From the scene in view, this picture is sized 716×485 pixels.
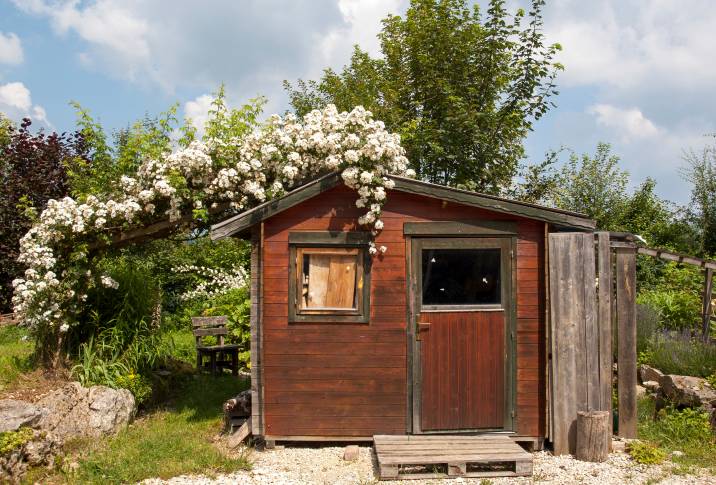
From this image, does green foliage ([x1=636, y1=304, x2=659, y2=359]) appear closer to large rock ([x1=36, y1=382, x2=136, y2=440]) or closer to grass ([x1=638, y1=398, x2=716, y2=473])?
grass ([x1=638, y1=398, x2=716, y2=473])

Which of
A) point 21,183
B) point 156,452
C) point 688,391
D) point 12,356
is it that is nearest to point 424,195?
point 156,452

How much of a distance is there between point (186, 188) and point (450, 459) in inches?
170

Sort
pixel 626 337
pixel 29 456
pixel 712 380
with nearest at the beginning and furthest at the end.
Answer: pixel 29 456, pixel 626 337, pixel 712 380

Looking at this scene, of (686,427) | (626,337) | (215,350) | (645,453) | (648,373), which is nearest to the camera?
(645,453)

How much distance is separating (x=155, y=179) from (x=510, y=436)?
511 centimetres

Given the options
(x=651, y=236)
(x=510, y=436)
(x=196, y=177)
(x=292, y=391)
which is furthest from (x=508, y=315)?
(x=651, y=236)

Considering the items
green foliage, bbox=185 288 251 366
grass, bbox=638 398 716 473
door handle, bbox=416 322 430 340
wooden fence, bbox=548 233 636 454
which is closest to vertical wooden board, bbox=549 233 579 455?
wooden fence, bbox=548 233 636 454

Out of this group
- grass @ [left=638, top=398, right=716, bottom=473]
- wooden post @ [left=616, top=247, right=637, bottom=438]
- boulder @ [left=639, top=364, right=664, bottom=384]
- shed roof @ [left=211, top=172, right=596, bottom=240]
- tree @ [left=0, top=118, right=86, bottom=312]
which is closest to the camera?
grass @ [left=638, top=398, right=716, bottom=473]

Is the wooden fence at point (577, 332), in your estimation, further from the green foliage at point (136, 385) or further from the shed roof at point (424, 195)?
A: the green foliage at point (136, 385)

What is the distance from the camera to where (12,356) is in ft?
31.9

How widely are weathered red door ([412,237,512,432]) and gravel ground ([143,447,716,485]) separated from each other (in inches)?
30.2

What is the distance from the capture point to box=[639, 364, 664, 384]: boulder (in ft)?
29.2

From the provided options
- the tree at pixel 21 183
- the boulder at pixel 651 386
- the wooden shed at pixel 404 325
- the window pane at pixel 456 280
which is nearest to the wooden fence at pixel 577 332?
the wooden shed at pixel 404 325

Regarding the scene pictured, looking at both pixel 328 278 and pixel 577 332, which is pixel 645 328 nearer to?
pixel 577 332
